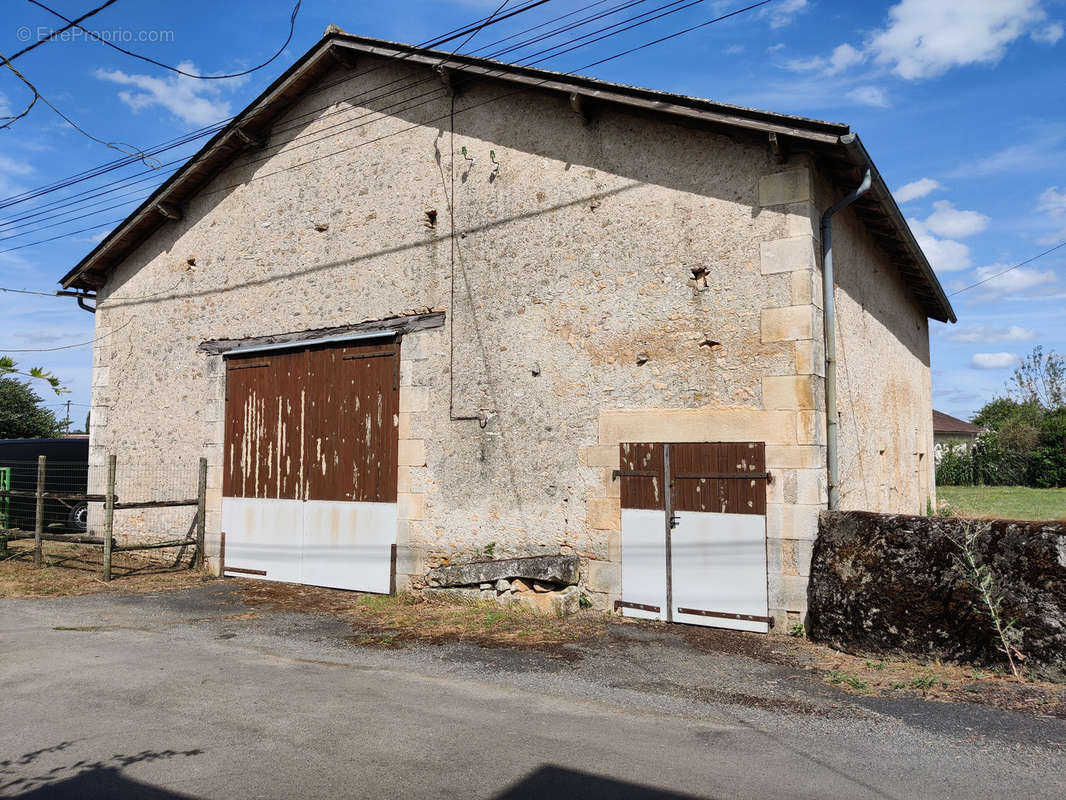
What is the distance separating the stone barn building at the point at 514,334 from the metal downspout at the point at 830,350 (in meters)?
0.05

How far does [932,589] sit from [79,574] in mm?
9933

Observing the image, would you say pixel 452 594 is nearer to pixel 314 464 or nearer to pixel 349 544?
pixel 349 544

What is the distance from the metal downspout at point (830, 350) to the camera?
23.6 feet

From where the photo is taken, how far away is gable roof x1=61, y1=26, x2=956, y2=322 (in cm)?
695

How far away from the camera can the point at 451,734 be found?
434 centimetres

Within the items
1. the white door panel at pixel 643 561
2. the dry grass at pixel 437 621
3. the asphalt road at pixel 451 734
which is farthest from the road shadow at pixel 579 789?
the white door panel at pixel 643 561

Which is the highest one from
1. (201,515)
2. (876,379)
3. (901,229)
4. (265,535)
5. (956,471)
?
(901,229)

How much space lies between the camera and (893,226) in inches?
344

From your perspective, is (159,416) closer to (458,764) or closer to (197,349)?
(197,349)

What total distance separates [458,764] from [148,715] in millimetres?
2061

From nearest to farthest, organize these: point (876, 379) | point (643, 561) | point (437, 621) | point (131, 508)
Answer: point (643, 561)
point (437, 621)
point (876, 379)
point (131, 508)

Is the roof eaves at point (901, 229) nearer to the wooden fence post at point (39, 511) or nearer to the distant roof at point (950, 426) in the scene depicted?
the wooden fence post at point (39, 511)

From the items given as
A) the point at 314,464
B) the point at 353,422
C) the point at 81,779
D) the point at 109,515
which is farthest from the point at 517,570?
the point at 109,515

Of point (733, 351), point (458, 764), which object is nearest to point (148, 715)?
point (458, 764)
